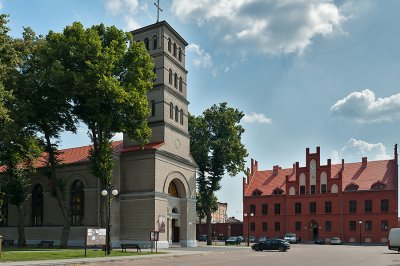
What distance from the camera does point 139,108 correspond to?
120 ft

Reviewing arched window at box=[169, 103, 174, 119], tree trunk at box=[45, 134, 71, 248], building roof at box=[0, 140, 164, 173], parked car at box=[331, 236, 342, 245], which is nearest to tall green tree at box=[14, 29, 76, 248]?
tree trunk at box=[45, 134, 71, 248]

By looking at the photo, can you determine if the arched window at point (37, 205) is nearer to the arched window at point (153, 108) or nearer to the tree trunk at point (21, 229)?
the tree trunk at point (21, 229)

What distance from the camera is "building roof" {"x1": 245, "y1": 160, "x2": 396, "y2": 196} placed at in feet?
248

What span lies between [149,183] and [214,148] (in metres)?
15.2

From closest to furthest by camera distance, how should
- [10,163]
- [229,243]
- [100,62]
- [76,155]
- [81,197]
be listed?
[100,62] → [10,163] → [81,197] → [76,155] → [229,243]

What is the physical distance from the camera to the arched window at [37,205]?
154 ft

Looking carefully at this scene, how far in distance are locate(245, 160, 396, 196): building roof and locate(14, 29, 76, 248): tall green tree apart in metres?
51.8

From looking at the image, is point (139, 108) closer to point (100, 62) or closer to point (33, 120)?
point (100, 62)

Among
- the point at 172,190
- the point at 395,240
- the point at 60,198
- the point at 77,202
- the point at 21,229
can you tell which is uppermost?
the point at 172,190

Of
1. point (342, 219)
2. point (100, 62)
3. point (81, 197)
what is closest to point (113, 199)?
point (81, 197)

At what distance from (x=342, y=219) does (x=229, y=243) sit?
2451 cm

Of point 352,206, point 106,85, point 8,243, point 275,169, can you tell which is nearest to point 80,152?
point 8,243

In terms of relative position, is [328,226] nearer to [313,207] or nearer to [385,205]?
[313,207]

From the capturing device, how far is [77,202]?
44.2m
